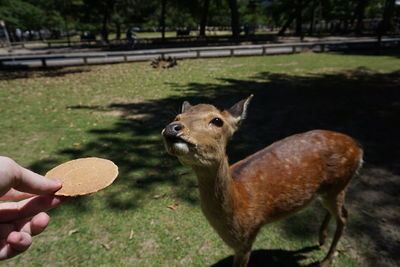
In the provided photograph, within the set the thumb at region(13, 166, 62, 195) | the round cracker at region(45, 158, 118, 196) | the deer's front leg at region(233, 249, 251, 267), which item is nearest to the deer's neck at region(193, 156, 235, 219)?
the deer's front leg at region(233, 249, 251, 267)

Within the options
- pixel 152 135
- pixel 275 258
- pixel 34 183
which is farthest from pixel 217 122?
pixel 152 135

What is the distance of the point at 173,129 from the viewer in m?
1.84

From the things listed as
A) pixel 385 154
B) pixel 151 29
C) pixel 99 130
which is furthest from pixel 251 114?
pixel 151 29

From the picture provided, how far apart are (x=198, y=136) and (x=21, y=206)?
1.78 m

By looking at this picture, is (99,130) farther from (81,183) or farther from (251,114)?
(81,183)

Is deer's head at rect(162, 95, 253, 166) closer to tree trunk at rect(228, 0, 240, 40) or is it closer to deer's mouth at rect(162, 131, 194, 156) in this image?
deer's mouth at rect(162, 131, 194, 156)

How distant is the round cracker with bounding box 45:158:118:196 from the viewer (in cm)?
234

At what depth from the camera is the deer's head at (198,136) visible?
186cm

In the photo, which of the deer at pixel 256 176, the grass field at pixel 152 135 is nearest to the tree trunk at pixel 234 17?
the grass field at pixel 152 135

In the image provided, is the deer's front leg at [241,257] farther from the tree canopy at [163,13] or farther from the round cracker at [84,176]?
the tree canopy at [163,13]

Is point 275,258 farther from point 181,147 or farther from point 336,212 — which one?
point 181,147

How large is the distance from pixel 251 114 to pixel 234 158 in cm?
311

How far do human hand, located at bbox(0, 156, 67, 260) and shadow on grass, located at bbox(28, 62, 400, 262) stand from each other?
6.50 ft

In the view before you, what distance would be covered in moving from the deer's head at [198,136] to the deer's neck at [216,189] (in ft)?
0.43
